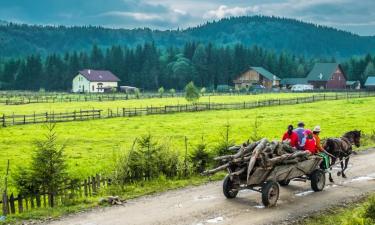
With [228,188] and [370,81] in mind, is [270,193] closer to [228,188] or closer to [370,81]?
[228,188]

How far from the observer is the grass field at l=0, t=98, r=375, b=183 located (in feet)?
86.9

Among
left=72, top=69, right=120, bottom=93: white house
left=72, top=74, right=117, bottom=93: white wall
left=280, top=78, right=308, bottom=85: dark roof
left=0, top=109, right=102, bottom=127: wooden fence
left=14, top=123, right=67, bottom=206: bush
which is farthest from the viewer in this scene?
Result: left=280, top=78, right=308, bottom=85: dark roof

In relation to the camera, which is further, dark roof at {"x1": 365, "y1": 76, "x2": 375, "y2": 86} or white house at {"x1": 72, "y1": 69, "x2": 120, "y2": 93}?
white house at {"x1": 72, "y1": 69, "x2": 120, "y2": 93}

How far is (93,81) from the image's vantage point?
423 feet

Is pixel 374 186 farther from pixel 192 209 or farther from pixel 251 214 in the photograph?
pixel 192 209

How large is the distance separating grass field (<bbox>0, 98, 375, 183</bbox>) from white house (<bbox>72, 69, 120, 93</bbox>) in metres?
79.4

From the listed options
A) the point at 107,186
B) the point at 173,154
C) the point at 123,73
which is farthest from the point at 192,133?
the point at 123,73

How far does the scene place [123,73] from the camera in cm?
14262

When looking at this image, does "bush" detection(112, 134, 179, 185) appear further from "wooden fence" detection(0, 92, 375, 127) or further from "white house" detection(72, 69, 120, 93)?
"white house" detection(72, 69, 120, 93)

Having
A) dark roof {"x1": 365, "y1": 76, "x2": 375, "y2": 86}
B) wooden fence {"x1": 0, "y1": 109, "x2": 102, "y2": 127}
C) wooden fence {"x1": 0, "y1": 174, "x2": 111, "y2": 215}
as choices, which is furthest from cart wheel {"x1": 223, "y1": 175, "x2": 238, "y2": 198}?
dark roof {"x1": 365, "y1": 76, "x2": 375, "y2": 86}

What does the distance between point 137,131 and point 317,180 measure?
24.0 meters

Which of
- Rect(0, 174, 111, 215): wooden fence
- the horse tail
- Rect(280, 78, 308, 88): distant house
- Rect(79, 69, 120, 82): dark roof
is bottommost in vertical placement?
Rect(0, 174, 111, 215): wooden fence

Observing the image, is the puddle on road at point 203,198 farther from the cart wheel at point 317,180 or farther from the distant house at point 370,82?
the distant house at point 370,82

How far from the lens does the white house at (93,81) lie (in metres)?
129
